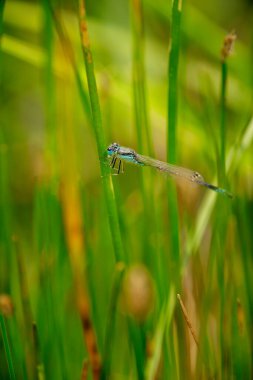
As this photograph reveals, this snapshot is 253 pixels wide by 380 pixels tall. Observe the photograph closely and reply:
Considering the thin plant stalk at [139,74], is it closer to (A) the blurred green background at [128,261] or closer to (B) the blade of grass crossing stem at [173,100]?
(A) the blurred green background at [128,261]

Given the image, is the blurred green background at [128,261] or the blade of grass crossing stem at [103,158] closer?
the blade of grass crossing stem at [103,158]

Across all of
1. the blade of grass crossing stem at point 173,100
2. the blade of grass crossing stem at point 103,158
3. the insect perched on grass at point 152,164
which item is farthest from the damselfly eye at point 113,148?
the blade of grass crossing stem at point 103,158

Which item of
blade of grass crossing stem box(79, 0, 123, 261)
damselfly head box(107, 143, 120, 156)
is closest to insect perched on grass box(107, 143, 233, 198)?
damselfly head box(107, 143, 120, 156)

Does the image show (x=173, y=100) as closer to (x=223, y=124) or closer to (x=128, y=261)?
(x=223, y=124)

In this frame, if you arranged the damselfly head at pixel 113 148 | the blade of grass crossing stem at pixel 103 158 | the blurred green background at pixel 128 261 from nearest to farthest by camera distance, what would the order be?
the blade of grass crossing stem at pixel 103 158 → the blurred green background at pixel 128 261 → the damselfly head at pixel 113 148

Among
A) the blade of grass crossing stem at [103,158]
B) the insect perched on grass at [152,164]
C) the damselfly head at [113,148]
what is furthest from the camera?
the damselfly head at [113,148]

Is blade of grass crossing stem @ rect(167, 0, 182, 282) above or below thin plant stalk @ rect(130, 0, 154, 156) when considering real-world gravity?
below

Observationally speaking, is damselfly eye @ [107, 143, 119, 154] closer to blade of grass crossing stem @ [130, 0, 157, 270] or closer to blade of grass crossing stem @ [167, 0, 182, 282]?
blade of grass crossing stem @ [130, 0, 157, 270]

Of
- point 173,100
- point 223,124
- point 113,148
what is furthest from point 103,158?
point 113,148

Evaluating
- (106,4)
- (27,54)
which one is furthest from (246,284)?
(106,4)
